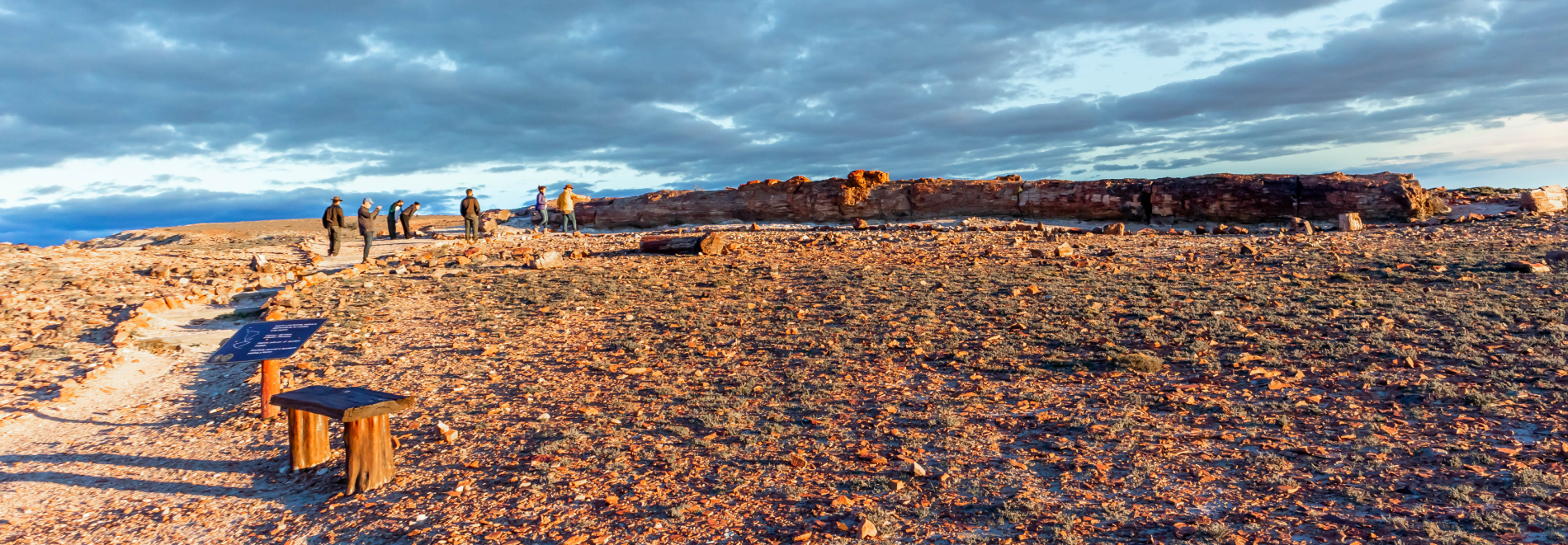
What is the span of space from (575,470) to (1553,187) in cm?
2489

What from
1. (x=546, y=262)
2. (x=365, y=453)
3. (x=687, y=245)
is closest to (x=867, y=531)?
(x=365, y=453)

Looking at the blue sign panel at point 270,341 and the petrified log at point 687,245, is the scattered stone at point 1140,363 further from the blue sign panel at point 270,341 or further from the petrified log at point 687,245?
the petrified log at point 687,245

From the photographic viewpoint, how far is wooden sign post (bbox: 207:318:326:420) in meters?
7.16

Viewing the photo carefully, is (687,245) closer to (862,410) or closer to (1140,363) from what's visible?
(862,410)

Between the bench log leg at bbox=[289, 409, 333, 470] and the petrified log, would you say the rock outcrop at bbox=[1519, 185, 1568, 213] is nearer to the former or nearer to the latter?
the petrified log

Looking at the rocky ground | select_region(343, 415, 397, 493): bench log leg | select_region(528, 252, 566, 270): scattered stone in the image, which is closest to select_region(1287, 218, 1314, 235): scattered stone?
the rocky ground

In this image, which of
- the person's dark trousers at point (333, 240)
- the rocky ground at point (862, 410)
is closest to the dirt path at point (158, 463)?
the rocky ground at point (862, 410)

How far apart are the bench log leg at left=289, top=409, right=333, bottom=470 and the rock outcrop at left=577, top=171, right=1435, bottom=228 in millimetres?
18161

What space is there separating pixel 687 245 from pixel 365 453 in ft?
38.6

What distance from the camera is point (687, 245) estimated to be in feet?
57.4

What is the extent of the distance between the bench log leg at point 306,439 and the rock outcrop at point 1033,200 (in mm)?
18161

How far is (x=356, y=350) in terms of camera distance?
10.1 m

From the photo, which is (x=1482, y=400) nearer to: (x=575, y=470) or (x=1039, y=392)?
(x=1039, y=392)

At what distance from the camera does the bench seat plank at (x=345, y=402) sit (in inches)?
226
